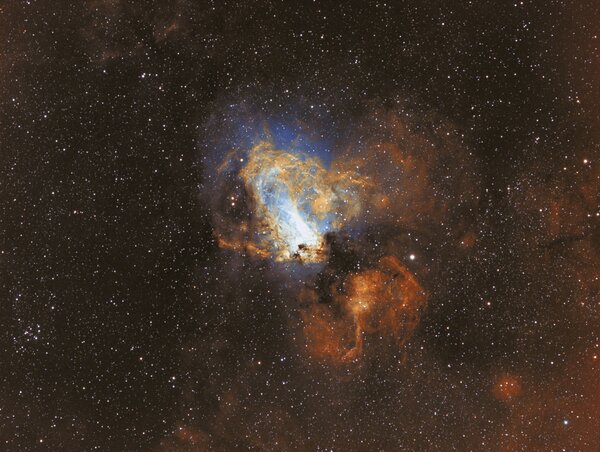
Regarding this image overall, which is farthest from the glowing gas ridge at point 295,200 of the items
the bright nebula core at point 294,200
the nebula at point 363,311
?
the nebula at point 363,311

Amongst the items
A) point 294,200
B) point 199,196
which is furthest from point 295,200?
point 199,196

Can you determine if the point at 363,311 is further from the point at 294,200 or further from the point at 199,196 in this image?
the point at 199,196

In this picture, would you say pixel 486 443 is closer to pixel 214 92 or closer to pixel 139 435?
pixel 139 435

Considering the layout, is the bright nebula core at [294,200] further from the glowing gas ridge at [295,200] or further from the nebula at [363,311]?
the nebula at [363,311]

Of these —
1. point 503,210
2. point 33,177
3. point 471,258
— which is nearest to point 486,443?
point 471,258

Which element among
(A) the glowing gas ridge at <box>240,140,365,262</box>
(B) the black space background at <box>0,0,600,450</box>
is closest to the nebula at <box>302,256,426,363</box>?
(B) the black space background at <box>0,0,600,450</box>
